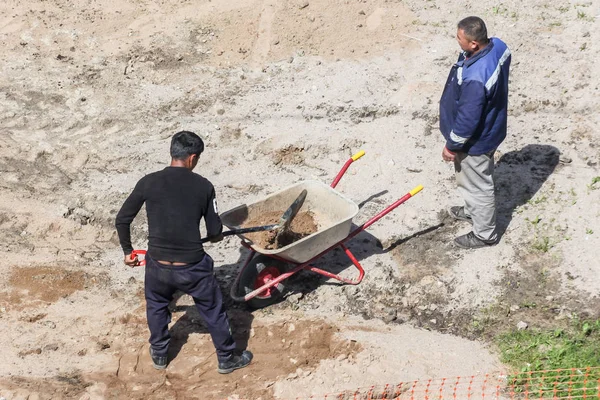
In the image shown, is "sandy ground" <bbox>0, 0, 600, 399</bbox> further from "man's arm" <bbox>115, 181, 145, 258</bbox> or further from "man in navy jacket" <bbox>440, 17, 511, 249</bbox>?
"man's arm" <bbox>115, 181, 145, 258</bbox>

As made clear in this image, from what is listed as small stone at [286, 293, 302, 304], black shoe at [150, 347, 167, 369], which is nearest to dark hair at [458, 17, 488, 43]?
small stone at [286, 293, 302, 304]

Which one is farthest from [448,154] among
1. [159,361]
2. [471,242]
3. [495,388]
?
[159,361]

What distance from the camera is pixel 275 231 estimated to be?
20.0ft

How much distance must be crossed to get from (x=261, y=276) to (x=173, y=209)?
133 centimetres

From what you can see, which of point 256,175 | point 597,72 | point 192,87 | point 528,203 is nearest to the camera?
point 528,203

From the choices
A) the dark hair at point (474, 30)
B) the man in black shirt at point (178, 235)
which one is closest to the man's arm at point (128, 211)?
the man in black shirt at point (178, 235)

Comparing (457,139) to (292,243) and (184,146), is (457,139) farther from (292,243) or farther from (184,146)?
(184,146)

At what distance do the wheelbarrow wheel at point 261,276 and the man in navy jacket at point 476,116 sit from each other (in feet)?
5.79

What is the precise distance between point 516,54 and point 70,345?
20.9ft

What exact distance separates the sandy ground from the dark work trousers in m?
0.28

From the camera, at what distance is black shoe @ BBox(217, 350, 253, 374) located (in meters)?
5.54

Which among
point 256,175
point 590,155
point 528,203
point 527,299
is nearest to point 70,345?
point 256,175

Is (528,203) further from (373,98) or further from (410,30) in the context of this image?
(410,30)

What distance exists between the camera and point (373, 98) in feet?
28.9
